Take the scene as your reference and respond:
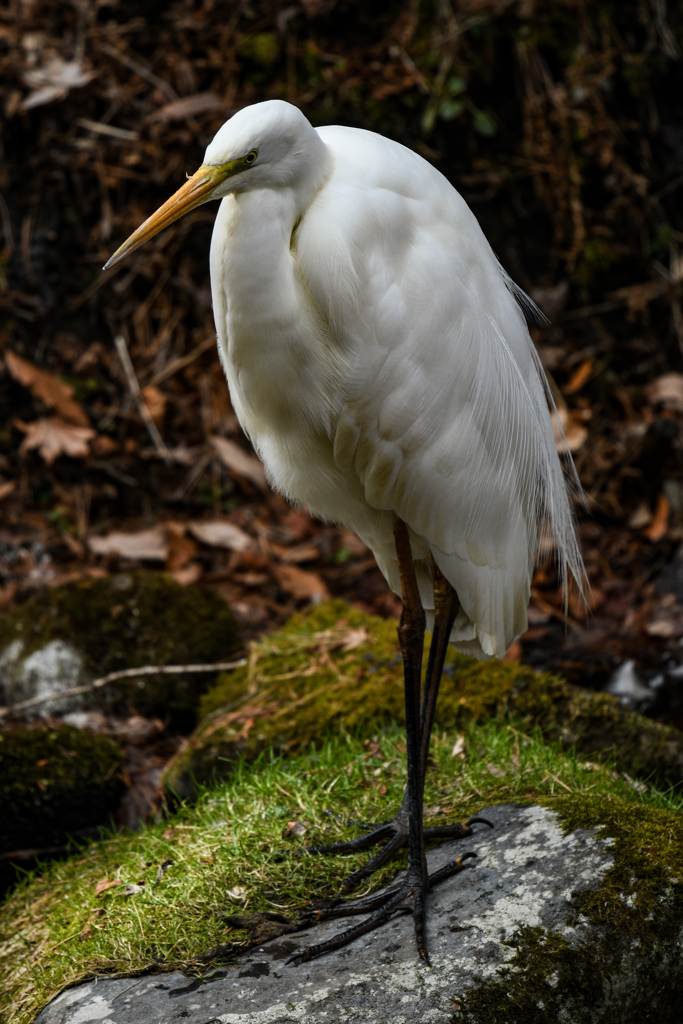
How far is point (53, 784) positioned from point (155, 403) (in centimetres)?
268

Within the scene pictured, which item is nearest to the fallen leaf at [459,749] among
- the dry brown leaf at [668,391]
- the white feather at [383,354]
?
the white feather at [383,354]

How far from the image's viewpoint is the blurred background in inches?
207

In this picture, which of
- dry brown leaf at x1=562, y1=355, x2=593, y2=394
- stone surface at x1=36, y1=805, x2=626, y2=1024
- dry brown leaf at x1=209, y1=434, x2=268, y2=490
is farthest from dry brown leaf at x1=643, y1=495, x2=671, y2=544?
stone surface at x1=36, y1=805, x2=626, y2=1024

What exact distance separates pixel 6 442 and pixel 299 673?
8.27 ft

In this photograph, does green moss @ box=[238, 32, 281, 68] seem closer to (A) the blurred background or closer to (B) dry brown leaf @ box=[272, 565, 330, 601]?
(A) the blurred background

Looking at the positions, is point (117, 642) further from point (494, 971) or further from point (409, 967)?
point (494, 971)

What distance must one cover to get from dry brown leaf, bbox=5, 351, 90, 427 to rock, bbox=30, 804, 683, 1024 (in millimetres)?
3562

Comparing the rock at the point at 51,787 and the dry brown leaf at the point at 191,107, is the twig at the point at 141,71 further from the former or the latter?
the rock at the point at 51,787

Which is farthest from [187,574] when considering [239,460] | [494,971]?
[494,971]

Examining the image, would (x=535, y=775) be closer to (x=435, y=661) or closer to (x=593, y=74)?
(x=435, y=661)

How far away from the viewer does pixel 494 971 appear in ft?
6.73

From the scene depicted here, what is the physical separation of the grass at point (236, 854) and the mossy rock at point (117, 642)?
71cm

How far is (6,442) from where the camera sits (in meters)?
5.22

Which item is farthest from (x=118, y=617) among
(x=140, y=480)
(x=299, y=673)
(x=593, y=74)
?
(x=593, y=74)
